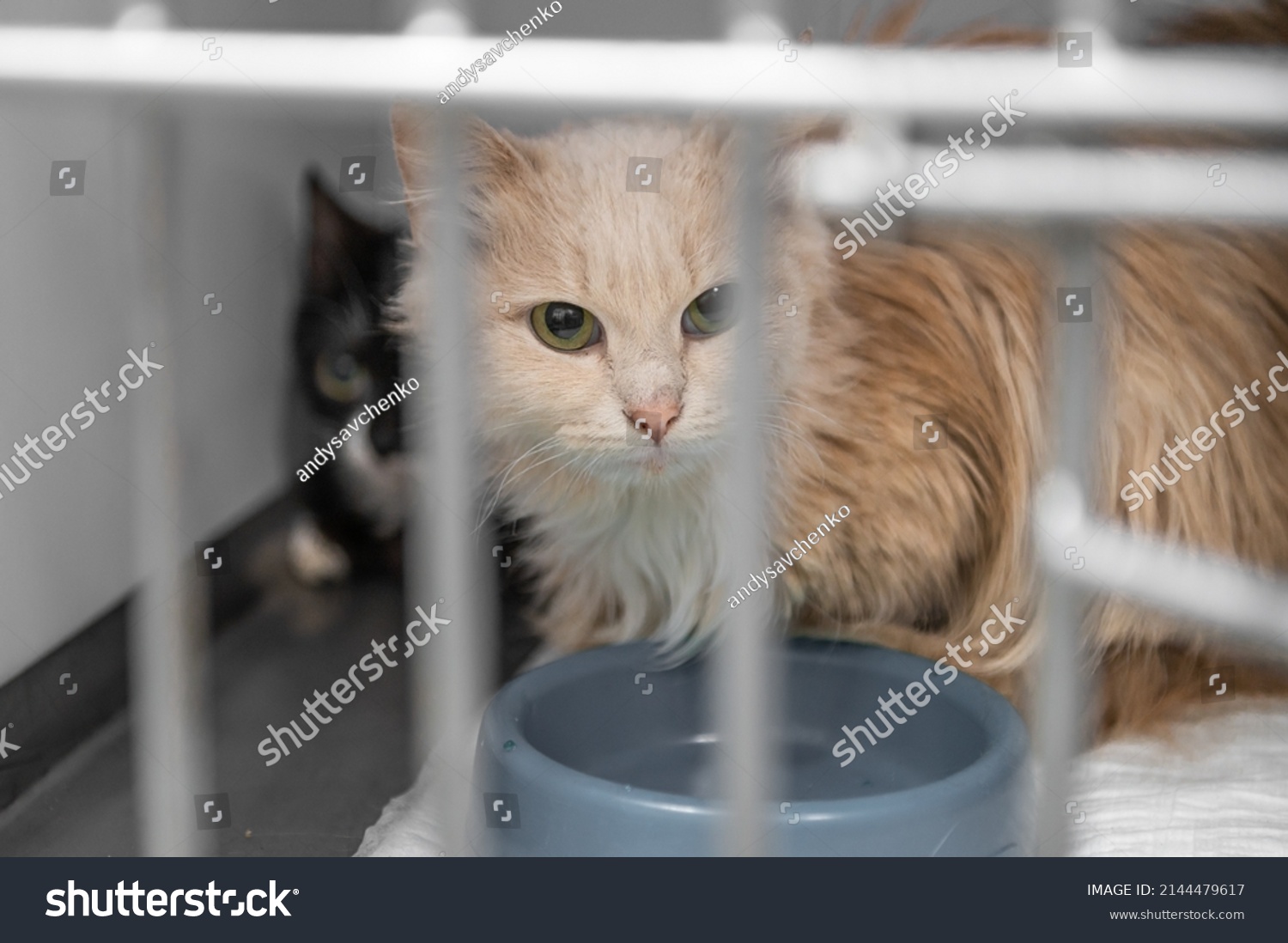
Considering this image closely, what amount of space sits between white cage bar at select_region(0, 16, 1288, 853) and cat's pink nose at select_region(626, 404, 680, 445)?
0.34m

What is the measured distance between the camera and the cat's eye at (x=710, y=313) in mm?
1171

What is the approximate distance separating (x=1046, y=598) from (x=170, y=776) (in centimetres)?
65

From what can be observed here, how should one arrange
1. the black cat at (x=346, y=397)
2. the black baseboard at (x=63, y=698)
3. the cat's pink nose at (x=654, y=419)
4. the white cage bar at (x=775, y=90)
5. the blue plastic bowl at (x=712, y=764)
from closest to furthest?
the white cage bar at (x=775, y=90)
the blue plastic bowl at (x=712, y=764)
the cat's pink nose at (x=654, y=419)
the black baseboard at (x=63, y=698)
the black cat at (x=346, y=397)

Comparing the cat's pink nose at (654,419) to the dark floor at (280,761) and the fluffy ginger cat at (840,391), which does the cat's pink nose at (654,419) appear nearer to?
the fluffy ginger cat at (840,391)

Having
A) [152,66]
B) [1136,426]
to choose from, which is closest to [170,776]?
[152,66]

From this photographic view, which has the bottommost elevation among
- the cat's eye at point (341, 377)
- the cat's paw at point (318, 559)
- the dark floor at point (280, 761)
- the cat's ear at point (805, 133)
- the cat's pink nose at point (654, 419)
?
the dark floor at point (280, 761)

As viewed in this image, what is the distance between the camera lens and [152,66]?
0.72 m

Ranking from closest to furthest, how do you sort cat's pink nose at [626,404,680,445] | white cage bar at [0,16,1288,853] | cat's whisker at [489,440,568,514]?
1. white cage bar at [0,16,1288,853]
2. cat's pink nose at [626,404,680,445]
3. cat's whisker at [489,440,568,514]

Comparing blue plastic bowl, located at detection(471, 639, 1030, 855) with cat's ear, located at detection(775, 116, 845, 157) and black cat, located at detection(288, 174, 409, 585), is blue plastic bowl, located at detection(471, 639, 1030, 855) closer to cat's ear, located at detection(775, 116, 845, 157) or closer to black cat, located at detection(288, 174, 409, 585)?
cat's ear, located at detection(775, 116, 845, 157)

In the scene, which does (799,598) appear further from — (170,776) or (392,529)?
(392,529)

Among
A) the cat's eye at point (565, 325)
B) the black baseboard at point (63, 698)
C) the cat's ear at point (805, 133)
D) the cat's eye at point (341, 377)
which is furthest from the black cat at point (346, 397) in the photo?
the cat's ear at point (805, 133)

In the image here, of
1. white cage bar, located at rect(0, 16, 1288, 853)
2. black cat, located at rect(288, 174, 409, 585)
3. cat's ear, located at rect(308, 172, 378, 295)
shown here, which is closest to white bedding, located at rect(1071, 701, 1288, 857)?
white cage bar, located at rect(0, 16, 1288, 853)

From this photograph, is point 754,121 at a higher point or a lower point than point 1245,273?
lower

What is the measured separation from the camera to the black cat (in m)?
1.86
